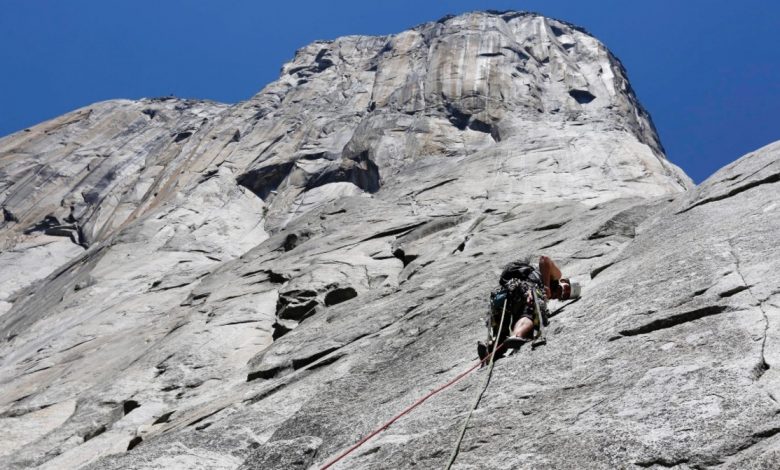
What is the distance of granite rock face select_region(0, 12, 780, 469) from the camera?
621 centimetres

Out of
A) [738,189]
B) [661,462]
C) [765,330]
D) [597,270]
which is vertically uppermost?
[738,189]

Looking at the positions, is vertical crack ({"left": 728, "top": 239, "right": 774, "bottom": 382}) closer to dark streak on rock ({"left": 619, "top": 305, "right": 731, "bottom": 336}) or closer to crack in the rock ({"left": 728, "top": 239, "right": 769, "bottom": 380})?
crack in the rock ({"left": 728, "top": 239, "right": 769, "bottom": 380})

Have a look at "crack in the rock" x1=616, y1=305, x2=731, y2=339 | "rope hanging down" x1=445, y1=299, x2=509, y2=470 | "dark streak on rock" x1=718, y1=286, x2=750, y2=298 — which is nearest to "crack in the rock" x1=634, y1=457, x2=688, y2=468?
"rope hanging down" x1=445, y1=299, x2=509, y2=470

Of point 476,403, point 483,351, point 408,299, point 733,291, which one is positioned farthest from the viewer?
point 408,299

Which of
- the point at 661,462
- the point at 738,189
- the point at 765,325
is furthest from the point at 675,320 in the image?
the point at 738,189

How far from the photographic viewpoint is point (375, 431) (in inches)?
298

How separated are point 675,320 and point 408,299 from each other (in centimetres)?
711

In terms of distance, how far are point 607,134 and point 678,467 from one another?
30547 millimetres

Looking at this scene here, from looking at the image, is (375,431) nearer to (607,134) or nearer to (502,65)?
(607,134)

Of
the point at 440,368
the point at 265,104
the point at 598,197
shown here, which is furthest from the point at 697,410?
the point at 265,104

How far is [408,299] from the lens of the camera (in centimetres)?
1403

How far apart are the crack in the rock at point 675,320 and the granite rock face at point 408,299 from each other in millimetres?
22

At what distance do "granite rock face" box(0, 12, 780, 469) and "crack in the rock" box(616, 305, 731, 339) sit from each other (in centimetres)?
2

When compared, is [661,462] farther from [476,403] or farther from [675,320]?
[675,320]
